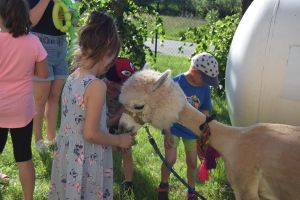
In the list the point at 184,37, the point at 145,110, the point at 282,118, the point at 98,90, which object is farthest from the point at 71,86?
the point at 184,37

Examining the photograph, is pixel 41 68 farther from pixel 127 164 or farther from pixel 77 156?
pixel 127 164

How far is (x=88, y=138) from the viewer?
301 cm

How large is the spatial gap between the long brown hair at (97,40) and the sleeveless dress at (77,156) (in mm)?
157

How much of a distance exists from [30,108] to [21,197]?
102cm

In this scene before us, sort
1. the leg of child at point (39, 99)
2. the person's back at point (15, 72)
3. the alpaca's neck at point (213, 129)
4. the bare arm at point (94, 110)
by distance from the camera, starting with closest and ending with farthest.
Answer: the bare arm at point (94, 110) → the alpaca's neck at point (213, 129) → the person's back at point (15, 72) → the leg of child at point (39, 99)

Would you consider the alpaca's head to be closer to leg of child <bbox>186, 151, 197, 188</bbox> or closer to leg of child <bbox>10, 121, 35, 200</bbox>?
leg of child <bbox>10, 121, 35, 200</bbox>

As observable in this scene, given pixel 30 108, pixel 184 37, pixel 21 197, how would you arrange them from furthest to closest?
pixel 184 37
pixel 21 197
pixel 30 108

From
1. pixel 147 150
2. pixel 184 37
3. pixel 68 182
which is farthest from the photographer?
pixel 184 37

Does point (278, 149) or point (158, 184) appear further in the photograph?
point (158, 184)

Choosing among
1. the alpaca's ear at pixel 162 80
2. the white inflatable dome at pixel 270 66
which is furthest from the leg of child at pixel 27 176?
the white inflatable dome at pixel 270 66

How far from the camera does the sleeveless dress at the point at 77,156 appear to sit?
10.1ft

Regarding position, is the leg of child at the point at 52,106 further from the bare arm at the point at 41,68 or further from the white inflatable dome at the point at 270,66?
the white inflatable dome at the point at 270,66

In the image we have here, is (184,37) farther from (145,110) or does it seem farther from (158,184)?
(145,110)

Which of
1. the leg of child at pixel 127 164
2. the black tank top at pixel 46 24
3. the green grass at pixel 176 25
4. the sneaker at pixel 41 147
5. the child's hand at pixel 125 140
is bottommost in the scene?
the green grass at pixel 176 25
